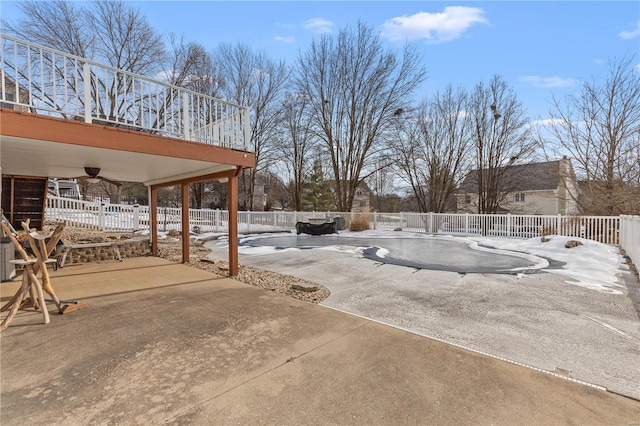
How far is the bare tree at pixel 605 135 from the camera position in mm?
11656

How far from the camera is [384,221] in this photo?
1703cm

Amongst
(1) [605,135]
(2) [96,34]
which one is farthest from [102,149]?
(1) [605,135]

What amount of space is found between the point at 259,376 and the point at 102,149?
12.2ft

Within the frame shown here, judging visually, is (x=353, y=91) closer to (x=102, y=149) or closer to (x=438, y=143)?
(x=438, y=143)

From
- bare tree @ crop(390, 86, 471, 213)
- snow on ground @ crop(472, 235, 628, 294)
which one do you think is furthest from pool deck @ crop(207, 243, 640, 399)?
bare tree @ crop(390, 86, 471, 213)

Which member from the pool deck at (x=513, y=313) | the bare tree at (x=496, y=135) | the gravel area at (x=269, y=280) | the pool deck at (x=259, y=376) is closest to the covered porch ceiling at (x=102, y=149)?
the gravel area at (x=269, y=280)

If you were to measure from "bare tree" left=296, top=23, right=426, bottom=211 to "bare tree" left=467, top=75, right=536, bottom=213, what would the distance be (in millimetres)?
4118

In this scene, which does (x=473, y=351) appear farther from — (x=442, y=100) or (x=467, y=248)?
(x=442, y=100)

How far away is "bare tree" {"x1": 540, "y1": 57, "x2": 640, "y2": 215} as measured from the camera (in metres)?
11.7

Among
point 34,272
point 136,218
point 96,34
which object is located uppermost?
point 96,34

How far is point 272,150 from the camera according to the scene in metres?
22.4

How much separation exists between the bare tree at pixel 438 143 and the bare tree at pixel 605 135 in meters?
5.83

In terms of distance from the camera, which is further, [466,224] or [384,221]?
[384,221]

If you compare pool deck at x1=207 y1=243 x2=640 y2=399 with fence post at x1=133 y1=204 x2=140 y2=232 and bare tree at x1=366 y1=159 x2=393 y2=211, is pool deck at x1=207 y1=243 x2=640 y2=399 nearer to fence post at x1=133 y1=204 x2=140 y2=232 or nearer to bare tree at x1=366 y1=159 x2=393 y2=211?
fence post at x1=133 y1=204 x2=140 y2=232
